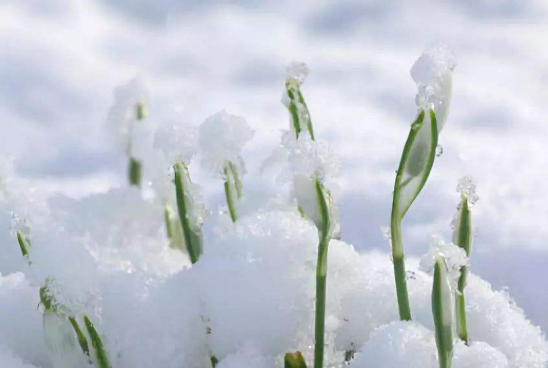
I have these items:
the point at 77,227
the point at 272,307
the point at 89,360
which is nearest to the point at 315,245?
the point at 272,307

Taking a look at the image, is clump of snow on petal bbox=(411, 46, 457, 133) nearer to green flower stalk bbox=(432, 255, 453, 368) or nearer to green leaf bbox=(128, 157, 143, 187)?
green flower stalk bbox=(432, 255, 453, 368)

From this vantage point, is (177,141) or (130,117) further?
(130,117)

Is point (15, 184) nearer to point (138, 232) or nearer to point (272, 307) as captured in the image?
point (138, 232)

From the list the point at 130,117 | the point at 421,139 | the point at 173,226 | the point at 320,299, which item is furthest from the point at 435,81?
the point at 130,117

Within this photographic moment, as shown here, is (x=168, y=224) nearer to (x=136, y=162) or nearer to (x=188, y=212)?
(x=136, y=162)

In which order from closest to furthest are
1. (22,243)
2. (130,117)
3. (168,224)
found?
(22,243) → (168,224) → (130,117)

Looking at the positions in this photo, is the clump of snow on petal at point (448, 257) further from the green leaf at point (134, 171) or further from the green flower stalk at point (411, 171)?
the green leaf at point (134, 171)

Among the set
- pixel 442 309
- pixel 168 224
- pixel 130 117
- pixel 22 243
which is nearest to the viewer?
pixel 442 309
